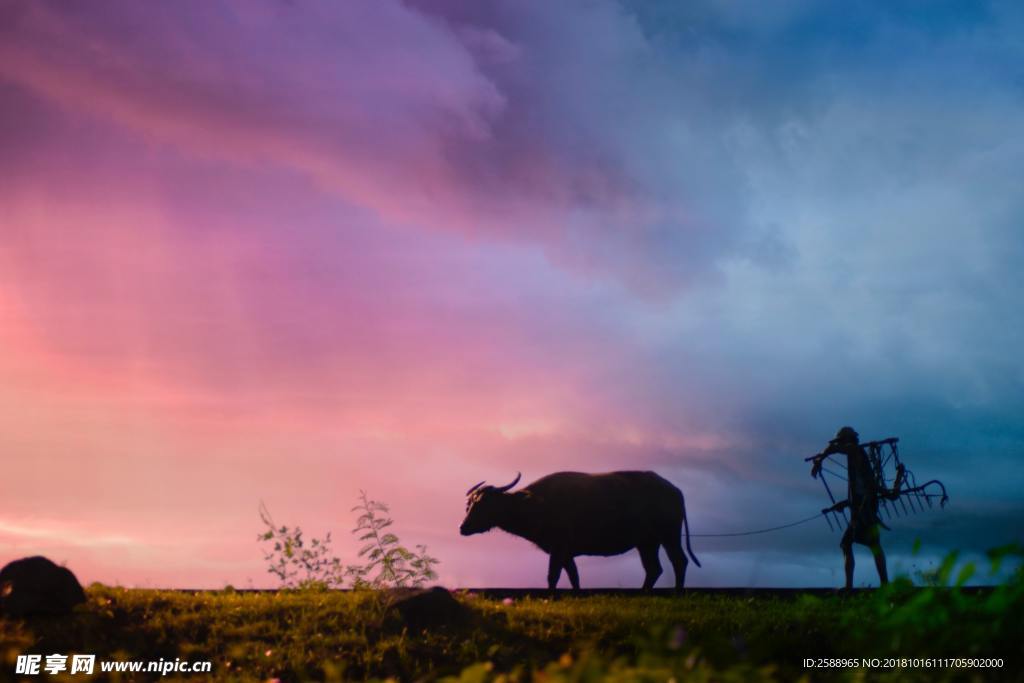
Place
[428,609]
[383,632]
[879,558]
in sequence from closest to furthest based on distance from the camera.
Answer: [383,632], [428,609], [879,558]

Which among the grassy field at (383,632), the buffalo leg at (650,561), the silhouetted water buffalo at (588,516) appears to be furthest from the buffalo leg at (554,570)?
the grassy field at (383,632)

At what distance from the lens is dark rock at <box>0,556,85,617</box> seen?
12086mm

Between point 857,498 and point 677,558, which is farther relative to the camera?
point 677,558

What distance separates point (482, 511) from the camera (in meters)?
18.5

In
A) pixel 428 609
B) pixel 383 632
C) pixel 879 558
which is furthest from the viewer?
pixel 879 558

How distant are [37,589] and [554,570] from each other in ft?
29.2

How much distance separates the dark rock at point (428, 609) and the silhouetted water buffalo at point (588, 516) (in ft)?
18.3

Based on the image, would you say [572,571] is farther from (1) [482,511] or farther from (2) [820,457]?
(2) [820,457]

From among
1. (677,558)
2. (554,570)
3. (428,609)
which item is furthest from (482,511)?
(428,609)

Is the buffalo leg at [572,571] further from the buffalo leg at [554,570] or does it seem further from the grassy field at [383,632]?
the grassy field at [383,632]

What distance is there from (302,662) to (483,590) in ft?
14.9

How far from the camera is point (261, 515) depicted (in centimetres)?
1312

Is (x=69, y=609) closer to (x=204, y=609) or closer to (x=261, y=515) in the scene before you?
(x=204, y=609)

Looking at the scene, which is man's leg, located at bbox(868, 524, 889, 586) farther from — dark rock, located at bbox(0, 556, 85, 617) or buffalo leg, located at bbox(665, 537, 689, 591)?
dark rock, located at bbox(0, 556, 85, 617)
